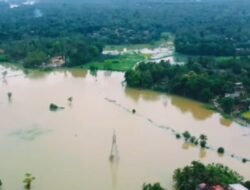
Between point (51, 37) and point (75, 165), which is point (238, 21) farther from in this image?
point (75, 165)

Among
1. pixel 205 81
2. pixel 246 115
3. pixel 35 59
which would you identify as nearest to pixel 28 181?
pixel 246 115

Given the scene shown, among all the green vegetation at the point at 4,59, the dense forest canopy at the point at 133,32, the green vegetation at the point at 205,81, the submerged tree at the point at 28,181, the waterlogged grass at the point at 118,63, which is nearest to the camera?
the submerged tree at the point at 28,181

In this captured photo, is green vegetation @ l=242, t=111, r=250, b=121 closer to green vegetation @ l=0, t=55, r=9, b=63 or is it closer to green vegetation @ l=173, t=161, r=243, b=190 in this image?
green vegetation @ l=173, t=161, r=243, b=190

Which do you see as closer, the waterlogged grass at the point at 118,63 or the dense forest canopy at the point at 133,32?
the waterlogged grass at the point at 118,63

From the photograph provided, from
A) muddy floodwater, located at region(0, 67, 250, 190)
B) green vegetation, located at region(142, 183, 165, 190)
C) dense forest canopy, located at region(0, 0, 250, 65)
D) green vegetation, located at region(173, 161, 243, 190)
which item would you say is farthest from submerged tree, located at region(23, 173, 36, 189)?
dense forest canopy, located at region(0, 0, 250, 65)

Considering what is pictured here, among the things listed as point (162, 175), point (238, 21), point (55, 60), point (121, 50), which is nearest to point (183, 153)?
Result: point (162, 175)

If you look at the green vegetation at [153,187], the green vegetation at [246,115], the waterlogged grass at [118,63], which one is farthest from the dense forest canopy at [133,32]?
the green vegetation at [153,187]

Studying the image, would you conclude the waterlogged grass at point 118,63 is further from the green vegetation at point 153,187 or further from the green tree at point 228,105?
the green vegetation at point 153,187

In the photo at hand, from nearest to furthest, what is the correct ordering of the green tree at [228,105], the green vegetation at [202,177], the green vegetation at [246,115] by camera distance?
the green vegetation at [202,177] < the green vegetation at [246,115] < the green tree at [228,105]
